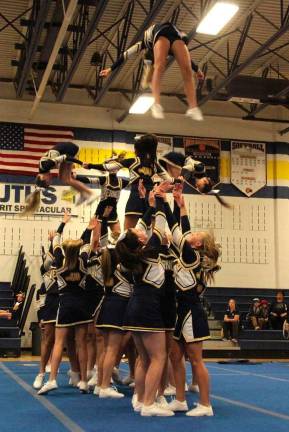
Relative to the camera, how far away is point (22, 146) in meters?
17.1

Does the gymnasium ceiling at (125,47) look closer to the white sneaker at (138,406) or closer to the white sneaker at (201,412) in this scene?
the white sneaker at (138,406)

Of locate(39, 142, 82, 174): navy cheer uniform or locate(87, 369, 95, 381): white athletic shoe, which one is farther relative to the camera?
locate(87, 369, 95, 381): white athletic shoe

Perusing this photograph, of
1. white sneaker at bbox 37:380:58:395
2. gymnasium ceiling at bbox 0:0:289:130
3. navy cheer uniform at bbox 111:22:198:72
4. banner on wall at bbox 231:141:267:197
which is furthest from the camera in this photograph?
banner on wall at bbox 231:141:267:197

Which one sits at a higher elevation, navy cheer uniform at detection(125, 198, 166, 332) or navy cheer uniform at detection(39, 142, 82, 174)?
navy cheer uniform at detection(39, 142, 82, 174)

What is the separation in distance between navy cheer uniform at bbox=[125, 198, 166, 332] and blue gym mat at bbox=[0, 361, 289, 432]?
0.80 metres

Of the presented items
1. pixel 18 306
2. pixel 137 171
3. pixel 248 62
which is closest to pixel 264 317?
pixel 18 306

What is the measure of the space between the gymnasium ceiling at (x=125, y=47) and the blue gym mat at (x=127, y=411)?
663cm

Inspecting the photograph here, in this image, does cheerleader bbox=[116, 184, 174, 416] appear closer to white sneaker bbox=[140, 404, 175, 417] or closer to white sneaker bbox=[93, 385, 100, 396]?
white sneaker bbox=[140, 404, 175, 417]

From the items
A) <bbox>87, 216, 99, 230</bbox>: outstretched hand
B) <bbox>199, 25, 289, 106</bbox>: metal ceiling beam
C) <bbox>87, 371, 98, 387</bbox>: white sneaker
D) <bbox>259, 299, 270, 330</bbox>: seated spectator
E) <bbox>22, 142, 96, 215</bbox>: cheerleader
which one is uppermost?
<bbox>199, 25, 289, 106</bbox>: metal ceiling beam

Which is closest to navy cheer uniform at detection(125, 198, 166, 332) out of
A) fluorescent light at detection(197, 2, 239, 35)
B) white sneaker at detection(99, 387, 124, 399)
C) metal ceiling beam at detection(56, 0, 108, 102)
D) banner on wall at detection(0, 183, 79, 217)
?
white sneaker at detection(99, 387, 124, 399)

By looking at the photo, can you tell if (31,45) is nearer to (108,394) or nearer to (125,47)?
(125,47)

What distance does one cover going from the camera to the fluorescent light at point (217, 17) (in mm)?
10180

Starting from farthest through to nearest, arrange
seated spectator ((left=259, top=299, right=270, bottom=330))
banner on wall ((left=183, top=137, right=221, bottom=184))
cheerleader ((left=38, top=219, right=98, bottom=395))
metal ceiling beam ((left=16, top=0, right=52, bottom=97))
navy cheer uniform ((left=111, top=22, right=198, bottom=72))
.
→ banner on wall ((left=183, top=137, right=221, bottom=184)), seated spectator ((left=259, top=299, right=270, bottom=330)), metal ceiling beam ((left=16, top=0, right=52, bottom=97)), cheerleader ((left=38, top=219, right=98, bottom=395)), navy cheer uniform ((left=111, top=22, right=198, bottom=72))

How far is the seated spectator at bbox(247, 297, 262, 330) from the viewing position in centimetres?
1570
